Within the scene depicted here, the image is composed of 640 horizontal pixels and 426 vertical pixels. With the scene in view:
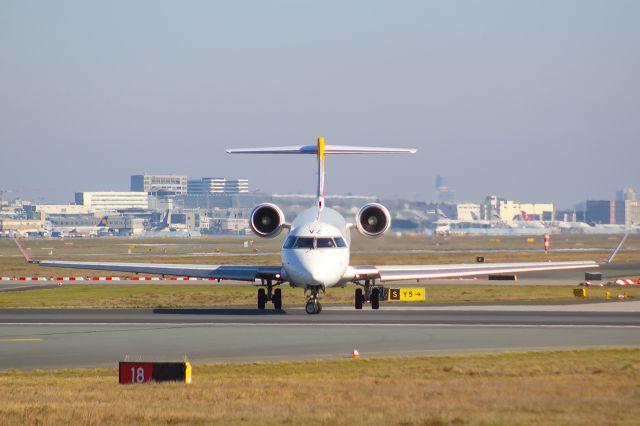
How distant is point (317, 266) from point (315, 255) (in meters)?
0.45

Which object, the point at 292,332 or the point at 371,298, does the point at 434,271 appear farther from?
the point at 292,332

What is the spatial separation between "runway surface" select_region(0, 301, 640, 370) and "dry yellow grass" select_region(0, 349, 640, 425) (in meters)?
2.41

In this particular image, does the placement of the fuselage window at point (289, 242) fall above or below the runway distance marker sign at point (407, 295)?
above

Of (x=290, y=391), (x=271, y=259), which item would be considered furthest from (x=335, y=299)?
(x=271, y=259)

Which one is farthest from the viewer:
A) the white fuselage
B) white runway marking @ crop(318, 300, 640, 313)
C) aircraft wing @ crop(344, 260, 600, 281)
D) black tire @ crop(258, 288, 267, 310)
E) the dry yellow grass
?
black tire @ crop(258, 288, 267, 310)

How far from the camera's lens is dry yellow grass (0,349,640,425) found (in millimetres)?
16828

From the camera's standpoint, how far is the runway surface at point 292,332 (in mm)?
27375

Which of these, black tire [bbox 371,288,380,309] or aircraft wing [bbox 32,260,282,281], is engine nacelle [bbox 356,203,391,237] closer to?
black tire [bbox 371,288,380,309]

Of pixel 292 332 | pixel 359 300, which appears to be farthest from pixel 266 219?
pixel 292 332

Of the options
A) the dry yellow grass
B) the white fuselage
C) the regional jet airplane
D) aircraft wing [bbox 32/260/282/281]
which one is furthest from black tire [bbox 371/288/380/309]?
the dry yellow grass

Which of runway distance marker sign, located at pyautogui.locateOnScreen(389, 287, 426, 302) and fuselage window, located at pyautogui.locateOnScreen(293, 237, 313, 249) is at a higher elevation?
fuselage window, located at pyautogui.locateOnScreen(293, 237, 313, 249)

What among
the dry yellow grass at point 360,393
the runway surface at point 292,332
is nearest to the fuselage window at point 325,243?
the runway surface at point 292,332

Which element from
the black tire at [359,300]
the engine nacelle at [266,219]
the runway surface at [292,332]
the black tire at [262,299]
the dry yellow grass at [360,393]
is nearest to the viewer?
the dry yellow grass at [360,393]

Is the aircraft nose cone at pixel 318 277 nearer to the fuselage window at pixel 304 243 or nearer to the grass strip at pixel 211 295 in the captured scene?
the fuselage window at pixel 304 243
